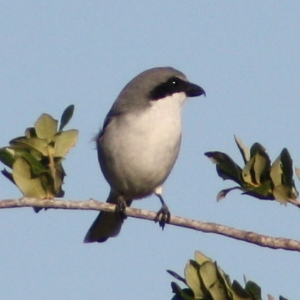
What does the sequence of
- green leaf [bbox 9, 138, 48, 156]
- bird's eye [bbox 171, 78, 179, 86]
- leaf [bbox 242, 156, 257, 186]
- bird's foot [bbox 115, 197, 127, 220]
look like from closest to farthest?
leaf [bbox 242, 156, 257, 186], green leaf [bbox 9, 138, 48, 156], bird's foot [bbox 115, 197, 127, 220], bird's eye [bbox 171, 78, 179, 86]

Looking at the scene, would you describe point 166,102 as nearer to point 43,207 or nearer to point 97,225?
point 97,225

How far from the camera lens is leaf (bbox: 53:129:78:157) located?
13.8 ft

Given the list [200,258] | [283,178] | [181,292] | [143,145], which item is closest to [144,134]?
[143,145]

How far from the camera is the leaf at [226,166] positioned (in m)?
3.72

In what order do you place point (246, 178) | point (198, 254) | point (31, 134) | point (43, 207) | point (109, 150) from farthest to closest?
point (109, 150), point (31, 134), point (43, 207), point (246, 178), point (198, 254)

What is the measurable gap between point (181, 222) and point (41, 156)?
877 millimetres

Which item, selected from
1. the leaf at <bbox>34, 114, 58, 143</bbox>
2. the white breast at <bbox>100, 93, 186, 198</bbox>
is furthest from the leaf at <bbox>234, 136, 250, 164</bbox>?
the white breast at <bbox>100, 93, 186, 198</bbox>

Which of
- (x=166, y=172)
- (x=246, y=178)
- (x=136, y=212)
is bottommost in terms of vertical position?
(x=166, y=172)

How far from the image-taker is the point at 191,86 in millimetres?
6797

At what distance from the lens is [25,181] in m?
4.07

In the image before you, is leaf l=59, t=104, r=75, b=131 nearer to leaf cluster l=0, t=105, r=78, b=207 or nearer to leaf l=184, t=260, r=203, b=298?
leaf cluster l=0, t=105, r=78, b=207

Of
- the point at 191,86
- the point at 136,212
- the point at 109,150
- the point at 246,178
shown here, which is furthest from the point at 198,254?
the point at 191,86

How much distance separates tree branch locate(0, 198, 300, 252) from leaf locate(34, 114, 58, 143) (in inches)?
14.7

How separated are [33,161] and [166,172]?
2.54 m
